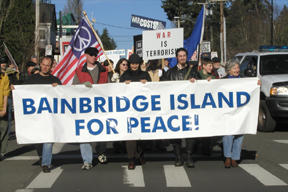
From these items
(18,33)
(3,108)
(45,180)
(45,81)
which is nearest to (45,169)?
(45,180)

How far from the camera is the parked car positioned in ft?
44.8

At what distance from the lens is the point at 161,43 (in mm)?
13891

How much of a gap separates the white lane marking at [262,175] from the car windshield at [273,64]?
→ 618 cm

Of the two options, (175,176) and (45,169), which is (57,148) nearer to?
(45,169)

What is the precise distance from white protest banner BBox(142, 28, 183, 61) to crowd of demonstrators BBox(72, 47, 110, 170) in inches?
192

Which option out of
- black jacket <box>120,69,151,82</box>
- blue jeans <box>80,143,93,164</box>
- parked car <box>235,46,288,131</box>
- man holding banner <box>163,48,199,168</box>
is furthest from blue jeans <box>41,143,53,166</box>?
parked car <box>235,46,288,131</box>

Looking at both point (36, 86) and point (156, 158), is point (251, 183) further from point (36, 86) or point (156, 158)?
point (36, 86)

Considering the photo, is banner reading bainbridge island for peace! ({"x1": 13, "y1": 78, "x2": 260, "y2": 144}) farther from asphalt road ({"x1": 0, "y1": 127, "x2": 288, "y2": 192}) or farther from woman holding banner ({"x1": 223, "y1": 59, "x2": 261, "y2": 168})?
asphalt road ({"x1": 0, "y1": 127, "x2": 288, "y2": 192})

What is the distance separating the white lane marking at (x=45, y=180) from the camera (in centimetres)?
744

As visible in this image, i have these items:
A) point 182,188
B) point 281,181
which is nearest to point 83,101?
point 182,188

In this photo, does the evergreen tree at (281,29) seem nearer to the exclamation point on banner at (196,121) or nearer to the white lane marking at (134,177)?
the exclamation point on banner at (196,121)

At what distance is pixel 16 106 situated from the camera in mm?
8750

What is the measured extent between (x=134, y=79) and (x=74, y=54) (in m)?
1.79

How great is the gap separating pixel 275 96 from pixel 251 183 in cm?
656
